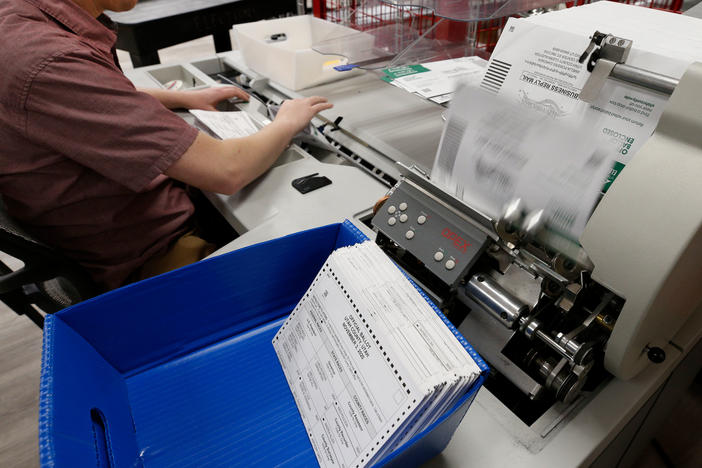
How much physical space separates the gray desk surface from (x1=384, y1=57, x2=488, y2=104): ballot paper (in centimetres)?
144

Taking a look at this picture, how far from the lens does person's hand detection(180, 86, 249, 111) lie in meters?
1.43

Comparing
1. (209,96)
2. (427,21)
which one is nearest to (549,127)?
(427,21)

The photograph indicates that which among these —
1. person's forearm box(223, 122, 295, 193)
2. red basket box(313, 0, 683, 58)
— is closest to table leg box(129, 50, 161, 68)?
red basket box(313, 0, 683, 58)

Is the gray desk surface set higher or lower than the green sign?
lower

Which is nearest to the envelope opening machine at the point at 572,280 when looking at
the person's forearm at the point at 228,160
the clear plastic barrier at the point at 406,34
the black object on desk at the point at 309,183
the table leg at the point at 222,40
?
the black object on desk at the point at 309,183

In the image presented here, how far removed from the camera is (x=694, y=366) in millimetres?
939

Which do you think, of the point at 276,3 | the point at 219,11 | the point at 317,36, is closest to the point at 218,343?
the point at 317,36

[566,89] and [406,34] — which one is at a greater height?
[566,89]

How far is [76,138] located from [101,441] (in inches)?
21.7

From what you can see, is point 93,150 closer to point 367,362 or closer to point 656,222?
point 367,362

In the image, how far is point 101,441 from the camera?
583 millimetres

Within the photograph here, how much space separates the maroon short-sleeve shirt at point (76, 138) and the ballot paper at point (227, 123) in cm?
27

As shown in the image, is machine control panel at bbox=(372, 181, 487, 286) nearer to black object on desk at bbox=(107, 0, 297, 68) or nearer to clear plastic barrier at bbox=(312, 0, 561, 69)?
clear plastic barrier at bbox=(312, 0, 561, 69)

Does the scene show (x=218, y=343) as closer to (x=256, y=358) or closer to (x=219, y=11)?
(x=256, y=358)
